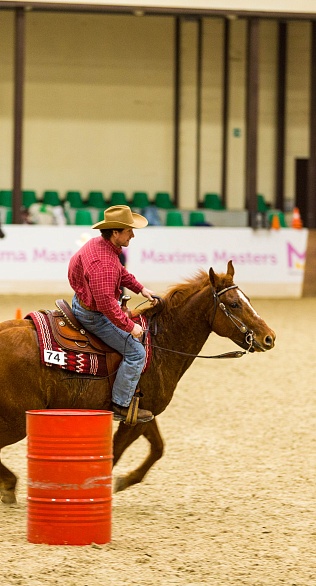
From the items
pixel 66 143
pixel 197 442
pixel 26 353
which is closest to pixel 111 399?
pixel 26 353

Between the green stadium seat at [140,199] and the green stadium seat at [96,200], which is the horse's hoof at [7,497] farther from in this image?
the green stadium seat at [140,199]

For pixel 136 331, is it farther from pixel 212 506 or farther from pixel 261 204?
pixel 261 204

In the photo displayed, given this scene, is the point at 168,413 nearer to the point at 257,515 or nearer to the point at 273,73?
the point at 257,515

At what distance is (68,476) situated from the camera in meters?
5.13

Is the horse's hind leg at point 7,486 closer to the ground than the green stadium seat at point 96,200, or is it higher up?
closer to the ground

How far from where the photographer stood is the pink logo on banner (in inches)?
774

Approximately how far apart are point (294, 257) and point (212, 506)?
1367cm

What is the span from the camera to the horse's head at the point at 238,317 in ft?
20.7

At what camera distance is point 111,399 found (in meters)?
6.18

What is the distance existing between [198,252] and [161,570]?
47.6 feet

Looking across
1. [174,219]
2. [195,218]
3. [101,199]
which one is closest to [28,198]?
[101,199]

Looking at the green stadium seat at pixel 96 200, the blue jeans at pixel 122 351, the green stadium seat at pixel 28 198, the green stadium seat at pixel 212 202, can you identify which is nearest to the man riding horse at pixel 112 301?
the blue jeans at pixel 122 351

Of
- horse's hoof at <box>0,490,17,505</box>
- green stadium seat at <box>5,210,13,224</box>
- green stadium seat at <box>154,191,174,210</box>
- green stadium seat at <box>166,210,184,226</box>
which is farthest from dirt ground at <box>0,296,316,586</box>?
green stadium seat at <box>154,191,174,210</box>

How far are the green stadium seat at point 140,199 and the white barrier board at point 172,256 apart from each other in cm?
571
